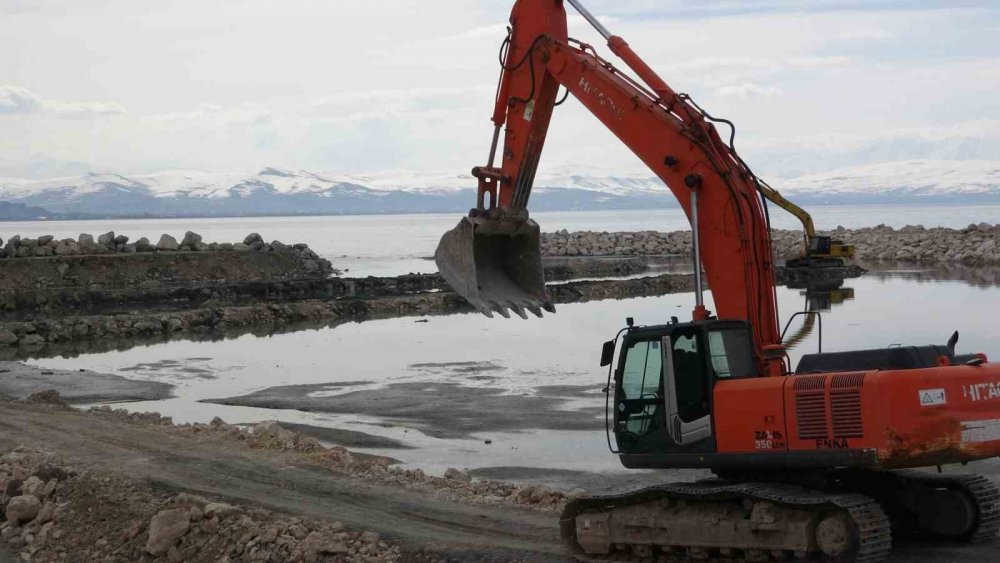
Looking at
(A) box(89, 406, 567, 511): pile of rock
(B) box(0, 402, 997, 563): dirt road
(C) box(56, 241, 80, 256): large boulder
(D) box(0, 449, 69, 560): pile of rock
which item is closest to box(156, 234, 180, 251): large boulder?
(C) box(56, 241, 80, 256): large boulder

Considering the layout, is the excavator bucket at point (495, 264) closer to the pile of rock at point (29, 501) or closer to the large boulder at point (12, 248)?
the pile of rock at point (29, 501)

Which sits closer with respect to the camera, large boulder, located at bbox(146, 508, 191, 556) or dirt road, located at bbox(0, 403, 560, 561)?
dirt road, located at bbox(0, 403, 560, 561)

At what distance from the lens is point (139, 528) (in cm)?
1353

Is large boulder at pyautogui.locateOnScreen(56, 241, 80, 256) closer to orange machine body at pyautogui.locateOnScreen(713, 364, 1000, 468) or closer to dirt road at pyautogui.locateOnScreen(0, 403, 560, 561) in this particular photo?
dirt road at pyautogui.locateOnScreen(0, 403, 560, 561)

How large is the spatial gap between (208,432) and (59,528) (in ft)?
13.5

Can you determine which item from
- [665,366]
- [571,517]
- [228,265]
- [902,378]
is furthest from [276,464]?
[228,265]

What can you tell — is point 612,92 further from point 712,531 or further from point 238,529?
point 238,529

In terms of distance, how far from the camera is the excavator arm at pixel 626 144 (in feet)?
39.2

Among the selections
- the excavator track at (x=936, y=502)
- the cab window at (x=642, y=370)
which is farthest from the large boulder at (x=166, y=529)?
the excavator track at (x=936, y=502)

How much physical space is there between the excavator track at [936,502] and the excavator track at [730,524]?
1.11 m

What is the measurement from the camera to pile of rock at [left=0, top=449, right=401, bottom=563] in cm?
1228

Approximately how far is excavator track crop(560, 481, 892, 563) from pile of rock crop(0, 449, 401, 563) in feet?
6.44

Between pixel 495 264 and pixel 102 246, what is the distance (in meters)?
45.2

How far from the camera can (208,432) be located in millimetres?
18188
